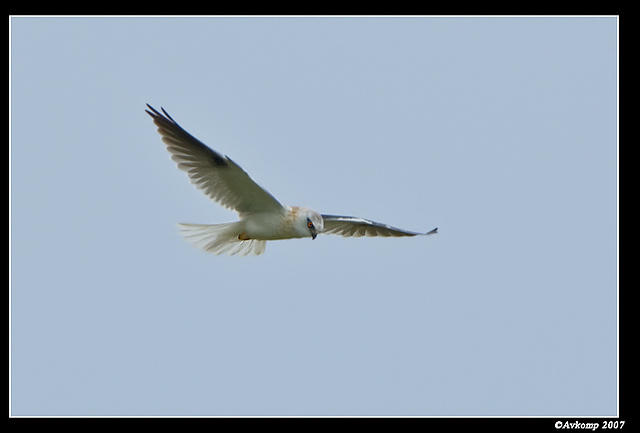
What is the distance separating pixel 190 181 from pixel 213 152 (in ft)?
1.66

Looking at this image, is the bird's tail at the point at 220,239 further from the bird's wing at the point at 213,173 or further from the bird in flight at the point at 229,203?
the bird's wing at the point at 213,173

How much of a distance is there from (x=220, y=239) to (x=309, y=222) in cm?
120

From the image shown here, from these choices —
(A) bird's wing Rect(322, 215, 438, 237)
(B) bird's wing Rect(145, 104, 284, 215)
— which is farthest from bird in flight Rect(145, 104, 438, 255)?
(A) bird's wing Rect(322, 215, 438, 237)

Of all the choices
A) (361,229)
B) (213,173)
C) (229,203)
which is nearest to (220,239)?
(229,203)

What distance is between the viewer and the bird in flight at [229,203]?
24.8 ft

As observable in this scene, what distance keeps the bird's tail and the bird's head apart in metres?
0.78

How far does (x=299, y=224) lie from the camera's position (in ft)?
25.1

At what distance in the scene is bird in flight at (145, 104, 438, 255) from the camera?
756 centimetres

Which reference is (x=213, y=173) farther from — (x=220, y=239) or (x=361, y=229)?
(x=361, y=229)

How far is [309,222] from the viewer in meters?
7.61

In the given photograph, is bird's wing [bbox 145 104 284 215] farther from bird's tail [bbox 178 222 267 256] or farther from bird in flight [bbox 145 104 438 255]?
bird's tail [bbox 178 222 267 256]

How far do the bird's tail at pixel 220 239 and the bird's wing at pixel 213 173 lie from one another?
11.1 inches

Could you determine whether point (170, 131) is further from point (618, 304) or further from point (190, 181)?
point (618, 304)
